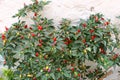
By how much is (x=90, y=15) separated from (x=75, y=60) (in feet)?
1.82

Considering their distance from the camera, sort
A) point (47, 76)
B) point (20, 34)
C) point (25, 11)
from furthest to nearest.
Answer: point (25, 11), point (20, 34), point (47, 76)

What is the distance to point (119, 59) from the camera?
12.0 ft

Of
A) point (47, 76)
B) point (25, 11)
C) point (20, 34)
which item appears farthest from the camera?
point (25, 11)

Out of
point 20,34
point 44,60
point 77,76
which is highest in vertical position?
point 20,34

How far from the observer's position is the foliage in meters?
3.47

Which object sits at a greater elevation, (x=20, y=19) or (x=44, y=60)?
(x=20, y=19)

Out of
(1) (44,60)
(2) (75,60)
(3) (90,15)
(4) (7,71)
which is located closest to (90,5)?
(3) (90,15)

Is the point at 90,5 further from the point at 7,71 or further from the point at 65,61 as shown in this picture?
the point at 7,71

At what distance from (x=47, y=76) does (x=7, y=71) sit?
0.99 metres

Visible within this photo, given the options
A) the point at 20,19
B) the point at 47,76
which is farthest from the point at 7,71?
the point at 47,76

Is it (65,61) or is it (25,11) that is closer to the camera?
(65,61)

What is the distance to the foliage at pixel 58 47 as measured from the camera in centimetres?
347

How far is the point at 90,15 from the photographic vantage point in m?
3.86

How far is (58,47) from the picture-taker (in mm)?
3443
